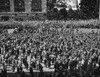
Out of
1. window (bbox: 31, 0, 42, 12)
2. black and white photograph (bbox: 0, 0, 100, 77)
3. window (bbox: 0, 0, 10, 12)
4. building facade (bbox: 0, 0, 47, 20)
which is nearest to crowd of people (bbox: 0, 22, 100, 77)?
black and white photograph (bbox: 0, 0, 100, 77)

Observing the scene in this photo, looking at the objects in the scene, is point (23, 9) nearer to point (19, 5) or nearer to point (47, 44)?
point (19, 5)

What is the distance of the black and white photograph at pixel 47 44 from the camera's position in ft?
53.4

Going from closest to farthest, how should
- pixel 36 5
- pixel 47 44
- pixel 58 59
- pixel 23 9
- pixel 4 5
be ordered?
pixel 58 59 → pixel 47 44 → pixel 4 5 → pixel 23 9 → pixel 36 5

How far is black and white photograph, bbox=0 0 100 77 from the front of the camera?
1627 cm

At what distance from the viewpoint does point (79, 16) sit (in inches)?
2050

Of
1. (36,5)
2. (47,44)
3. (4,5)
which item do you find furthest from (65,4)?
(47,44)

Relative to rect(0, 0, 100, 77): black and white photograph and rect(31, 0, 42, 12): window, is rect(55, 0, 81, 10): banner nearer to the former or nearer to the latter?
rect(0, 0, 100, 77): black and white photograph

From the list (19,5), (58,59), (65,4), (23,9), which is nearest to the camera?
(58,59)

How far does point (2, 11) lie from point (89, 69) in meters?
38.1

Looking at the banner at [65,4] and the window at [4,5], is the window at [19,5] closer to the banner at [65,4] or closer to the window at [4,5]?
the window at [4,5]

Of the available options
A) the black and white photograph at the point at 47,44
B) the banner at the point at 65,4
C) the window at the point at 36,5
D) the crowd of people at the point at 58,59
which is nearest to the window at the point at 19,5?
the black and white photograph at the point at 47,44

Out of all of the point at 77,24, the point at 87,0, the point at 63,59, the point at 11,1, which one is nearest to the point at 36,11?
the point at 11,1

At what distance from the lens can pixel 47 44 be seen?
924 inches

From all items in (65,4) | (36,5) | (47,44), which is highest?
(36,5)
